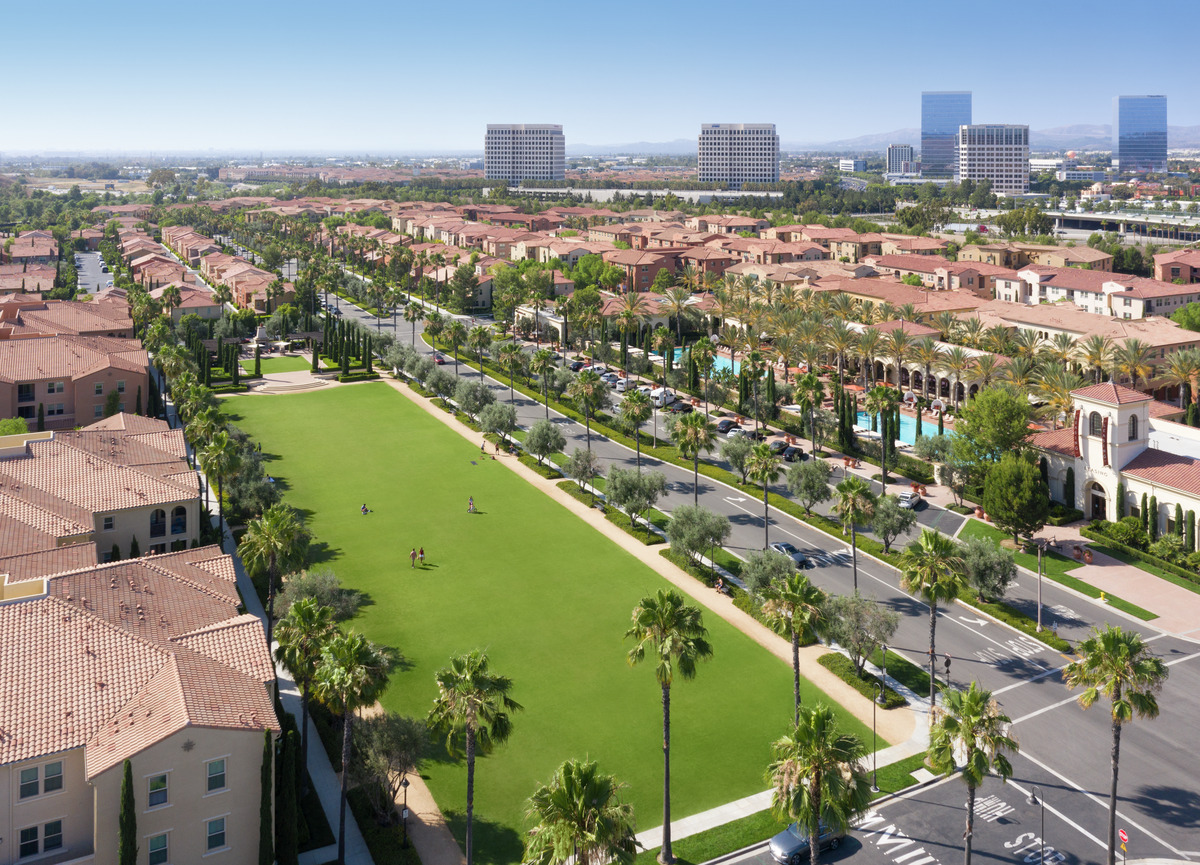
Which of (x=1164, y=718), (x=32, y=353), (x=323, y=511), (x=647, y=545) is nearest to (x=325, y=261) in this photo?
(x=32, y=353)

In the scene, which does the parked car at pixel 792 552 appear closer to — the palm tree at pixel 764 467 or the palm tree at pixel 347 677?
the palm tree at pixel 764 467

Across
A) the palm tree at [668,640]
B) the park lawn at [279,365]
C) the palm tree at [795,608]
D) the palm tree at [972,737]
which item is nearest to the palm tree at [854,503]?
the palm tree at [795,608]

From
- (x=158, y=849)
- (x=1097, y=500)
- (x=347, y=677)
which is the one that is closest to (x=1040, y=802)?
(x=347, y=677)

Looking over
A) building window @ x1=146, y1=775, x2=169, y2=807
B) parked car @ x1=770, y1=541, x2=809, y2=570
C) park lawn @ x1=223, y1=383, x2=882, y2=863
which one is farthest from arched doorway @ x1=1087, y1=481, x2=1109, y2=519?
building window @ x1=146, y1=775, x2=169, y2=807

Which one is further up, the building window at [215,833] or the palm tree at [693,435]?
the palm tree at [693,435]

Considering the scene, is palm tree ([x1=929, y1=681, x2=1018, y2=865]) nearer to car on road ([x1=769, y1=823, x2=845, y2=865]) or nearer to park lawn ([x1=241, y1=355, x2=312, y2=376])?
car on road ([x1=769, y1=823, x2=845, y2=865])

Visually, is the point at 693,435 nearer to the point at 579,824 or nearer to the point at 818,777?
the point at 818,777

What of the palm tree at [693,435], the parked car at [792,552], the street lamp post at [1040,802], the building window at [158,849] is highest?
the palm tree at [693,435]
